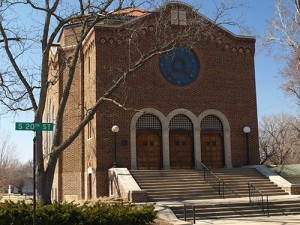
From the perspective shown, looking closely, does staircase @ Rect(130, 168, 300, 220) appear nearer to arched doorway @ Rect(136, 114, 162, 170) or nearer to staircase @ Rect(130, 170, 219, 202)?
staircase @ Rect(130, 170, 219, 202)

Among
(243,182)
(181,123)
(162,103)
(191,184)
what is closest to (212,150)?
(181,123)

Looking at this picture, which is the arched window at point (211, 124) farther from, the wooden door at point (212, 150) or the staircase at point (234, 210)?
the staircase at point (234, 210)

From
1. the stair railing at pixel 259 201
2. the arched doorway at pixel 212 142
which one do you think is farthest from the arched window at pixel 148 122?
the stair railing at pixel 259 201

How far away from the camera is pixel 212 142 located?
2811 centimetres

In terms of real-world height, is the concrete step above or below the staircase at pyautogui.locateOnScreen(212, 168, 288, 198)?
below

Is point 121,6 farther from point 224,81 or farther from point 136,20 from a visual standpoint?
point 224,81

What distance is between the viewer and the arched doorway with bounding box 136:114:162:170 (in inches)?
1045

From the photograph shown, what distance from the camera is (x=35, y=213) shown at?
1279 cm

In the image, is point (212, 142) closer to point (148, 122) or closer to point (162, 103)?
point (162, 103)

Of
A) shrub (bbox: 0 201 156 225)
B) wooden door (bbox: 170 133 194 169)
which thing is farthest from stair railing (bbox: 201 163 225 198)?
shrub (bbox: 0 201 156 225)

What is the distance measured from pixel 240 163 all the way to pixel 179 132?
4.28 metres

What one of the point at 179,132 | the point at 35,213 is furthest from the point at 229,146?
the point at 35,213

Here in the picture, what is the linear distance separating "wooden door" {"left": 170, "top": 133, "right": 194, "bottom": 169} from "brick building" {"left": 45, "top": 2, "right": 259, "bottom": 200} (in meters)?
0.06

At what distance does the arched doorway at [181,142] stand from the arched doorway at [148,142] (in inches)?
32.4
